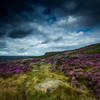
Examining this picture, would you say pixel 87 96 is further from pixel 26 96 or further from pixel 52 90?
pixel 26 96

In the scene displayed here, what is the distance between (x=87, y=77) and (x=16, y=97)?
33.4 feet

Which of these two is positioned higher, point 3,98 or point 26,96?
point 3,98

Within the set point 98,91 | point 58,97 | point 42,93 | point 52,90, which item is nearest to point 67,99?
point 58,97

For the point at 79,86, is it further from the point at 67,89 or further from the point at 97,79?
the point at 97,79

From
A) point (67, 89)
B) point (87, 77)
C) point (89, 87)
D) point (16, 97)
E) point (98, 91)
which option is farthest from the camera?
point (87, 77)

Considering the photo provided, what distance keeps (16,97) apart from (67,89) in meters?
5.84

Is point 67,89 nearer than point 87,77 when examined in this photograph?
Yes

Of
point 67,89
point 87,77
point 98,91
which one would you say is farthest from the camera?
point 87,77

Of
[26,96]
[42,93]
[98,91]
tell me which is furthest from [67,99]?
[26,96]

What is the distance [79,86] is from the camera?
932 centimetres

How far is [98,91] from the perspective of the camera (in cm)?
787

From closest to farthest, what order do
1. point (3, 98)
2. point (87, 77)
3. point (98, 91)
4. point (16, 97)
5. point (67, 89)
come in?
→ point (3, 98), point (16, 97), point (98, 91), point (67, 89), point (87, 77)

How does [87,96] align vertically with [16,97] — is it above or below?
below

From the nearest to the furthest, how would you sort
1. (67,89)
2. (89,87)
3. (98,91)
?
(98,91)
(67,89)
(89,87)
